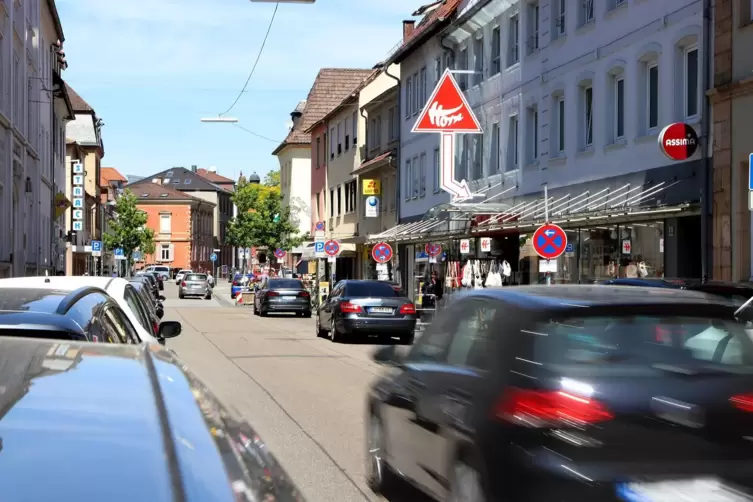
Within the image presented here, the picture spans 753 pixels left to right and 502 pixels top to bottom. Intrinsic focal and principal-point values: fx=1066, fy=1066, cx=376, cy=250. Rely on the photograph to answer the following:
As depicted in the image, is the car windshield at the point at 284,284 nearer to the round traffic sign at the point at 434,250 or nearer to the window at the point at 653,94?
the round traffic sign at the point at 434,250

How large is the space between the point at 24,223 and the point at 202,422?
3958 centimetres

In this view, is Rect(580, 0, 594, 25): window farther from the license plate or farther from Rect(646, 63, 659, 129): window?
the license plate

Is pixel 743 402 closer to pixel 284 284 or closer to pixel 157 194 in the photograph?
pixel 284 284

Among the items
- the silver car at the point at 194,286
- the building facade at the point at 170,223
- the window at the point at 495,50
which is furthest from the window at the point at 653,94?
the building facade at the point at 170,223

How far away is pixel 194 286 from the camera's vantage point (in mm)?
64375

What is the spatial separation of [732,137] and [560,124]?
8517 mm

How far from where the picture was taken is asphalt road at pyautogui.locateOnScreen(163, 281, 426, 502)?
27.8 feet

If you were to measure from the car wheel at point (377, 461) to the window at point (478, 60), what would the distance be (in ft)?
86.8

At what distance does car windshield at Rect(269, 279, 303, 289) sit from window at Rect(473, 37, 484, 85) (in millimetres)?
10774

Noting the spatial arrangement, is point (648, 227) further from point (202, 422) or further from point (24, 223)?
point (24, 223)

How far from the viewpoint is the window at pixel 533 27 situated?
28.9m

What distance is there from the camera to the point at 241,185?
88188 millimetres

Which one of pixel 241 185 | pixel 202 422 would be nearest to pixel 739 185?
pixel 202 422

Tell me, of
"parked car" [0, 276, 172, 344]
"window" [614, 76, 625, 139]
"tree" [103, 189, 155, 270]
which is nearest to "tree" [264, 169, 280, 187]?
"tree" [103, 189, 155, 270]
